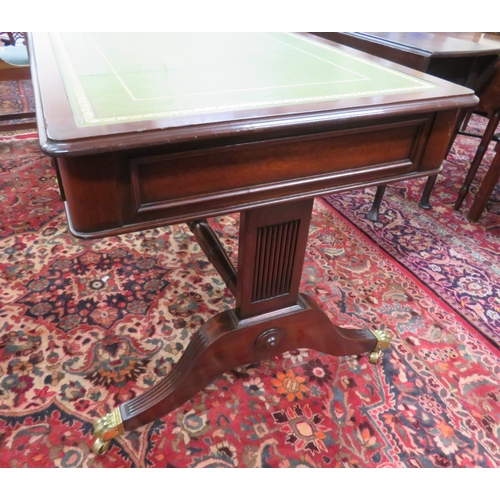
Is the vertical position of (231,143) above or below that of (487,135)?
above

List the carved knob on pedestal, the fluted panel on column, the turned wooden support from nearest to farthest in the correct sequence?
the fluted panel on column
the carved knob on pedestal
the turned wooden support

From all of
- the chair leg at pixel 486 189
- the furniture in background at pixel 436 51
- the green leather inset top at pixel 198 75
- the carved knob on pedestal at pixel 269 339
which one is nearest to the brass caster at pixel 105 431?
the carved knob on pedestal at pixel 269 339

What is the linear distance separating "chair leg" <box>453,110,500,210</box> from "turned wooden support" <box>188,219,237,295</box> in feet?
4.48

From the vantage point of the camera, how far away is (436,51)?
1.40 meters

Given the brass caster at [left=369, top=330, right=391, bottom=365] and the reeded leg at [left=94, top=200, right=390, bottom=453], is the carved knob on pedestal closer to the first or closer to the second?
the reeded leg at [left=94, top=200, right=390, bottom=453]

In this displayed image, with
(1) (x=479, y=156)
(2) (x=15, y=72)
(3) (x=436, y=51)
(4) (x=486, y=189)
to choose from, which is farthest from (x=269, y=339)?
(2) (x=15, y=72)

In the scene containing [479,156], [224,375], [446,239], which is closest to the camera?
[224,375]

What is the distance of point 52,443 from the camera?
3.25ft

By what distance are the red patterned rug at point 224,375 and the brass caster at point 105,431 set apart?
3 cm

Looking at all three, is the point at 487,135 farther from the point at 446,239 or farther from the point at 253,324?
the point at 253,324

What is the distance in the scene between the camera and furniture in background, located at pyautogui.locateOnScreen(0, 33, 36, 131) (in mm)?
2205

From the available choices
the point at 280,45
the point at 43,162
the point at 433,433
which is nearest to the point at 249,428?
the point at 433,433

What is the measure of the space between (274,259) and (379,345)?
0.51 metres

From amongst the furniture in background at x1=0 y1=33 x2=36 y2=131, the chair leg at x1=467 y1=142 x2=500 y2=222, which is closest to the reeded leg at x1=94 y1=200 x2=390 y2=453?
the chair leg at x1=467 y1=142 x2=500 y2=222
